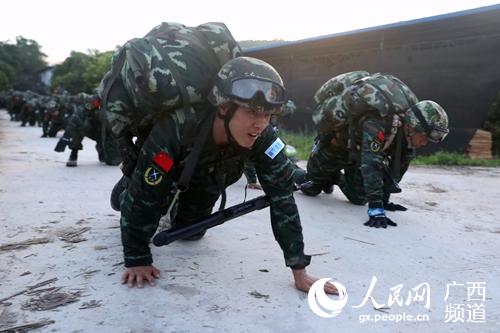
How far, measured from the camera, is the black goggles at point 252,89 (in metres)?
2.33

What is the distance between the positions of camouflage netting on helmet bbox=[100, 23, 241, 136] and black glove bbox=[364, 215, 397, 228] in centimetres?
196

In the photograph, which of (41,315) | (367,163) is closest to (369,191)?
(367,163)

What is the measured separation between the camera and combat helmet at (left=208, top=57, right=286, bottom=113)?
2.34 metres

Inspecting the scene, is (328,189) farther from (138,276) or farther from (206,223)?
(138,276)

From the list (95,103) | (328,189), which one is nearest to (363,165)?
(328,189)

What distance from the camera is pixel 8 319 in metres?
2.14

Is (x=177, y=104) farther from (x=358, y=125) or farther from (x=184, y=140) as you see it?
(x=358, y=125)

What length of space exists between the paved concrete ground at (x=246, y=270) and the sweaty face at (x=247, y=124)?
78cm

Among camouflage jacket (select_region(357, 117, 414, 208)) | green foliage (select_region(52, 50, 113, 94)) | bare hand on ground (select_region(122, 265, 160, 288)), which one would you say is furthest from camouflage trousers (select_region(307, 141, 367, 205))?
green foliage (select_region(52, 50, 113, 94))

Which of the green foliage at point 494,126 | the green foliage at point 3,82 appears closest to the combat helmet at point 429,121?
the green foliage at point 494,126

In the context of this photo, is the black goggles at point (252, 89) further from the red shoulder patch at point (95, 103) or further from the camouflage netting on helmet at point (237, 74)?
the red shoulder patch at point (95, 103)

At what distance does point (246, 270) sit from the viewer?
283 centimetres

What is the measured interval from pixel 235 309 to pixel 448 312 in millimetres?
1022

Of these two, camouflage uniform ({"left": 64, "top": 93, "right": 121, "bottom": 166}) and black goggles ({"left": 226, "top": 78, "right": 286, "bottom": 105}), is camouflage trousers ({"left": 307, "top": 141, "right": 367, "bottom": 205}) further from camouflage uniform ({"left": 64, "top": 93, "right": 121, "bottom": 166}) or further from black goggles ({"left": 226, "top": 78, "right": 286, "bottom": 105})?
camouflage uniform ({"left": 64, "top": 93, "right": 121, "bottom": 166})
